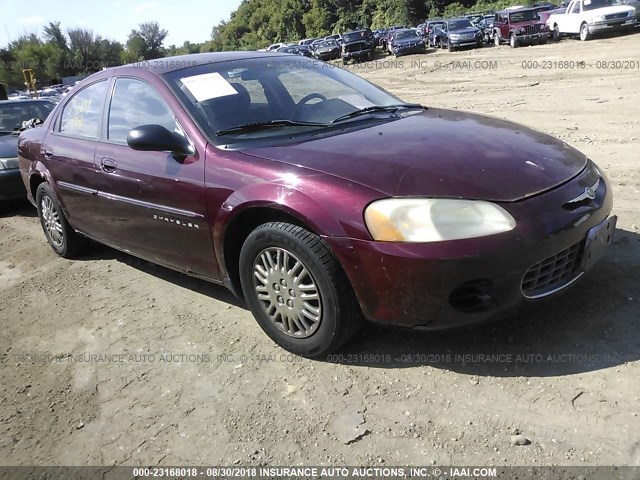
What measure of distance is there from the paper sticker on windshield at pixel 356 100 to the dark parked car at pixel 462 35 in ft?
95.3

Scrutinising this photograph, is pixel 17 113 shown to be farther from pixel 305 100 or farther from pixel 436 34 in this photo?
pixel 436 34

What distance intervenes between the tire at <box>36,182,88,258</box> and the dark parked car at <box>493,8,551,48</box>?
994 inches

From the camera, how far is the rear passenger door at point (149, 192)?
11.3ft

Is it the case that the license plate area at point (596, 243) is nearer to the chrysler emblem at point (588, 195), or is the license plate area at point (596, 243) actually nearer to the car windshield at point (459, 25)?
the chrysler emblem at point (588, 195)

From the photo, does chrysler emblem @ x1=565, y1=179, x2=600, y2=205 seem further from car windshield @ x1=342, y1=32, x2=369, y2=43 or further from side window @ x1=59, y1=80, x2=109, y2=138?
car windshield @ x1=342, y1=32, x2=369, y2=43

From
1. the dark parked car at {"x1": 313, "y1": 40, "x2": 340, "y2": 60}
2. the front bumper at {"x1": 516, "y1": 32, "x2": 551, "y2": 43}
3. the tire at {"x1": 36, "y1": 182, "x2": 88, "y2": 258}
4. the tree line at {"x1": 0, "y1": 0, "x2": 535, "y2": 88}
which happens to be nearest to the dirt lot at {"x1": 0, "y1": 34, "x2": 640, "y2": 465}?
the tire at {"x1": 36, "y1": 182, "x2": 88, "y2": 258}

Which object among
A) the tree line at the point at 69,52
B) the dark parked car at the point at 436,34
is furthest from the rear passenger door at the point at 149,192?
the tree line at the point at 69,52

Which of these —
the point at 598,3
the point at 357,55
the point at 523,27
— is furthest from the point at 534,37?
the point at 357,55

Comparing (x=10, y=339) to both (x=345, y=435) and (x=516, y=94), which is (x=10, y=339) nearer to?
(x=345, y=435)

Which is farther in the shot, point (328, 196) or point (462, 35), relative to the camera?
point (462, 35)

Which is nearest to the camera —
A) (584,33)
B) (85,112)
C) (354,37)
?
(85,112)

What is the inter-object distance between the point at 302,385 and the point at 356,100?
6.44ft

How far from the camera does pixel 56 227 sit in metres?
5.34

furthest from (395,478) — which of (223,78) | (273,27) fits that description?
(273,27)
